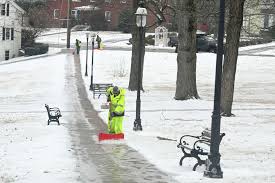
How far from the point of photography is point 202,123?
20.5m

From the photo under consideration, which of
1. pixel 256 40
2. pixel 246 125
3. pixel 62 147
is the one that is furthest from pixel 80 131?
pixel 256 40

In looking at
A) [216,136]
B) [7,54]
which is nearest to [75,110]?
[216,136]

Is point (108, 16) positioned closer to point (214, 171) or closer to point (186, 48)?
point (186, 48)

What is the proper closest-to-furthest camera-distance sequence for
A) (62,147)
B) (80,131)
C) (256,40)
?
(62,147) → (80,131) → (256,40)

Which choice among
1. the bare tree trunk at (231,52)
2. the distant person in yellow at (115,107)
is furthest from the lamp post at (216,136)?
the bare tree trunk at (231,52)

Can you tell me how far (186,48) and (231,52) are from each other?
4.51 m

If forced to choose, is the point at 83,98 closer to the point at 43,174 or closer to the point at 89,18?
the point at 43,174

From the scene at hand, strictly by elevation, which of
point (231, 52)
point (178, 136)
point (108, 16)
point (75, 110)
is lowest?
point (75, 110)

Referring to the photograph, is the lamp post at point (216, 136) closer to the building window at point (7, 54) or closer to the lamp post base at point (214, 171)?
the lamp post base at point (214, 171)

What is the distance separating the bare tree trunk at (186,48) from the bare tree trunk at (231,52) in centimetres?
411

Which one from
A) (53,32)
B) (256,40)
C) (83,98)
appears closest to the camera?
(83,98)

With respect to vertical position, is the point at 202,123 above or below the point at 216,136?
below

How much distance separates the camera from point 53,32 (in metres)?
92.2

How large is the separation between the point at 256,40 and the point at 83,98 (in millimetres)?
44204
